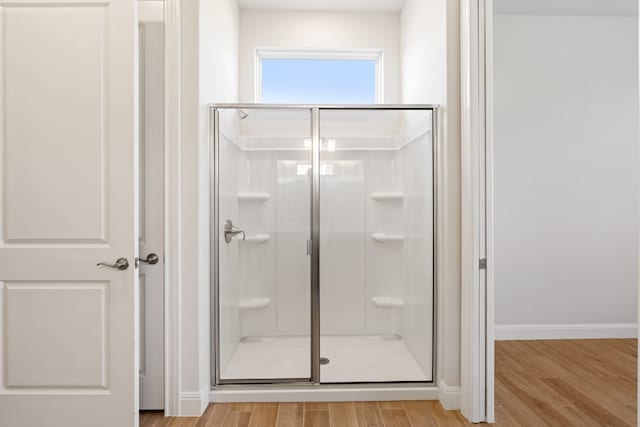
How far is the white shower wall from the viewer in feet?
8.68

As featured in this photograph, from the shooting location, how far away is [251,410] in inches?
94.7

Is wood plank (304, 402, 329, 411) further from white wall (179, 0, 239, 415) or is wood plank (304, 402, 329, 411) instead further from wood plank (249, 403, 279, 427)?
white wall (179, 0, 239, 415)

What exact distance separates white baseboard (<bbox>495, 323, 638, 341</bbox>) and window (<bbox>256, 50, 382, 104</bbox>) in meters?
2.35

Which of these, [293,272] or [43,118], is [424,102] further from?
[43,118]

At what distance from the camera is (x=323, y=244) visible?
266 cm

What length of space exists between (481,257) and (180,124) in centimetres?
178

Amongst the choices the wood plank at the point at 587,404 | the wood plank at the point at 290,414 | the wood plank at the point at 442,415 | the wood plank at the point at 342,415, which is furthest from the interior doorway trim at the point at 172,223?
the wood plank at the point at 587,404

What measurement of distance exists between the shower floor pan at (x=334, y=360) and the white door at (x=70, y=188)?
2.65 feet

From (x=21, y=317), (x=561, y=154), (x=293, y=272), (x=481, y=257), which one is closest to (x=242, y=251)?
(x=293, y=272)

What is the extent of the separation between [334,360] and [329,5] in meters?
2.88

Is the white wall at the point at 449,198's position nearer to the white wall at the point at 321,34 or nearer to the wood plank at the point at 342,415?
the wood plank at the point at 342,415

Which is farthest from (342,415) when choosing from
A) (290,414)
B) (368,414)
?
(290,414)

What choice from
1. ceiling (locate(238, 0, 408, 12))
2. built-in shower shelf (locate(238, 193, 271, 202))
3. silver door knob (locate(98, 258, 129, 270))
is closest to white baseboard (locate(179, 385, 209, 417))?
silver door knob (locate(98, 258, 129, 270))

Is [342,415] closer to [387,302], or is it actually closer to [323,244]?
[387,302]
